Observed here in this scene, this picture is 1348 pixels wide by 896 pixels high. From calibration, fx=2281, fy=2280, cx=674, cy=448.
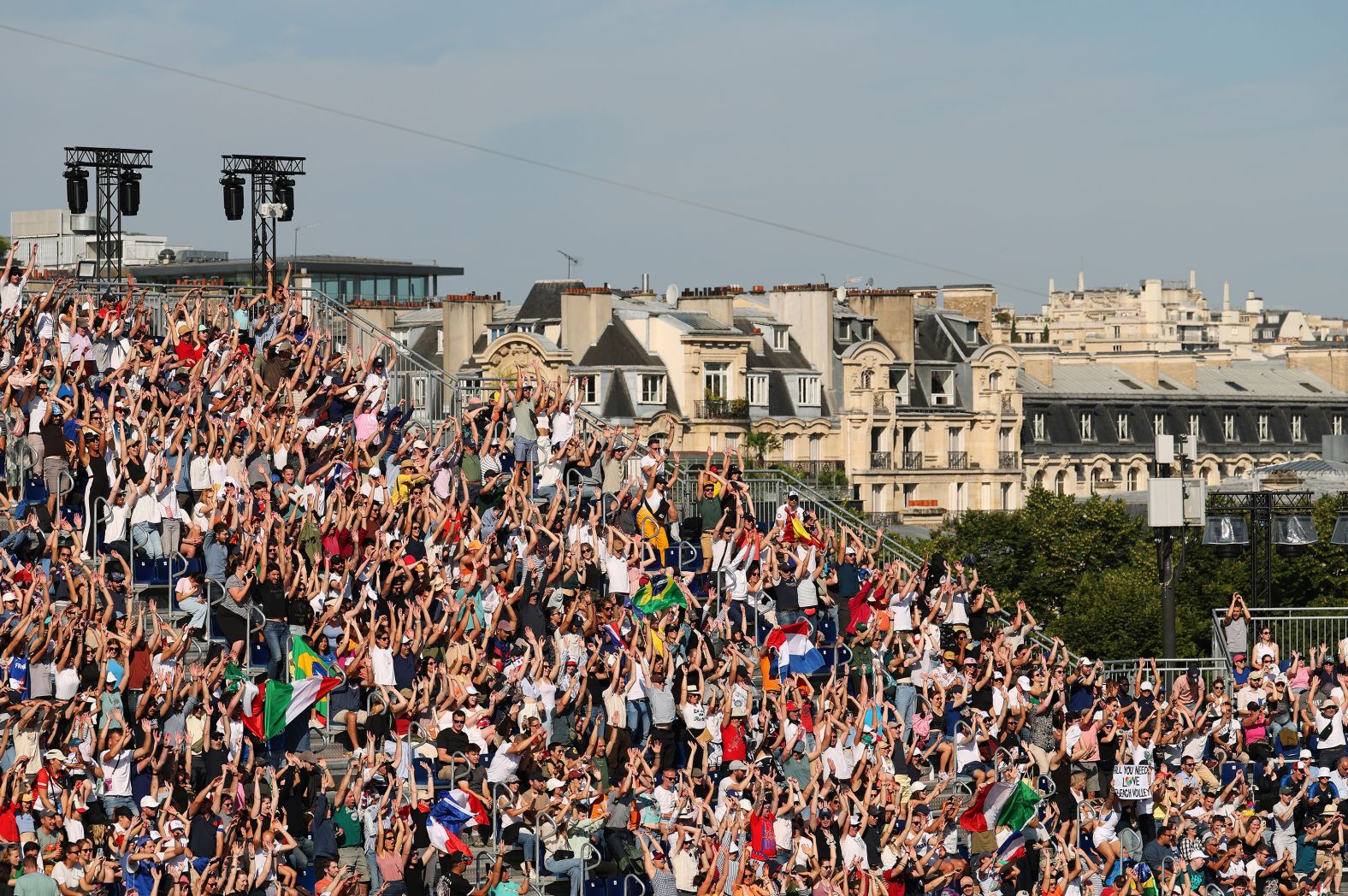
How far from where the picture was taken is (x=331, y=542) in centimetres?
2211

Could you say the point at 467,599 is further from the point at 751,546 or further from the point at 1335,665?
the point at 1335,665

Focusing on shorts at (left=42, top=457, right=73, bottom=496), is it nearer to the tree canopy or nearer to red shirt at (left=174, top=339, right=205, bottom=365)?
red shirt at (left=174, top=339, right=205, bottom=365)

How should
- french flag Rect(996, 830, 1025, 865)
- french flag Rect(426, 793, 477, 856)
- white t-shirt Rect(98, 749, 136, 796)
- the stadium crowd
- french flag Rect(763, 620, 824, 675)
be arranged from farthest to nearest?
french flag Rect(763, 620, 824, 675)
french flag Rect(996, 830, 1025, 865)
the stadium crowd
french flag Rect(426, 793, 477, 856)
white t-shirt Rect(98, 749, 136, 796)

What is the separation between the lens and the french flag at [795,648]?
23688 mm

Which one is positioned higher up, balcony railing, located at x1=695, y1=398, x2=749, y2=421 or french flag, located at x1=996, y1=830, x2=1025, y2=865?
balcony railing, located at x1=695, y1=398, x2=749, y2=421

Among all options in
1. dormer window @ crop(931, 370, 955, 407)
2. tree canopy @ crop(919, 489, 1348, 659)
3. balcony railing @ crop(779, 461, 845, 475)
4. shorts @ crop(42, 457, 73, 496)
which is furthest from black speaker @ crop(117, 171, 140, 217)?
dormer window @ crop(931, 370, 955, 407)

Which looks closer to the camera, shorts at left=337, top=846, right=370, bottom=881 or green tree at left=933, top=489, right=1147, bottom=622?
shorts at left=337, top=846, right=370, bottom=881

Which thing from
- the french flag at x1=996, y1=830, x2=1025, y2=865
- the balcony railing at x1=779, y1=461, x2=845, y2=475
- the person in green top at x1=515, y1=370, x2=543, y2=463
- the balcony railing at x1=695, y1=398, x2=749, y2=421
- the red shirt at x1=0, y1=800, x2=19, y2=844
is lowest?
the french flag at x1=996, y1=830, x2=1025, y2=865

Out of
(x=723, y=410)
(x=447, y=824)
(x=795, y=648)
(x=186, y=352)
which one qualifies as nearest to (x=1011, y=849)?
(x=795, y=648)

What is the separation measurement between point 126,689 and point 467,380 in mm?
14683

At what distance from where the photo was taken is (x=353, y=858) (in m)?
19.0

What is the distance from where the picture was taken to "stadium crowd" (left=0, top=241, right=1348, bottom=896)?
1803 cm

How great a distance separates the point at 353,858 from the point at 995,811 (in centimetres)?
607

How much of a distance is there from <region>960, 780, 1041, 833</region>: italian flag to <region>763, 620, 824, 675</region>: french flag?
9.85ft
